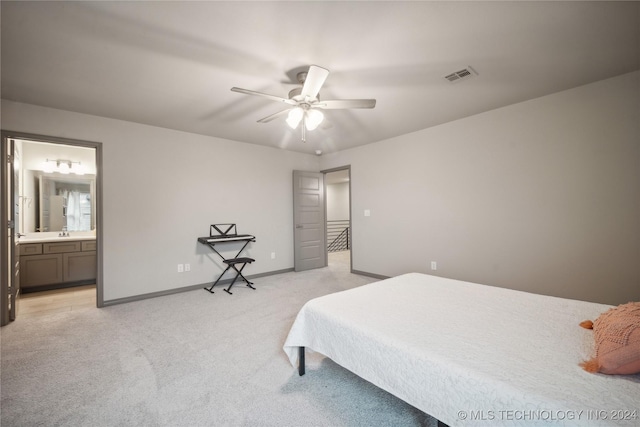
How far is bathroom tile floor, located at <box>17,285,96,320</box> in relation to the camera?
3.27 meters

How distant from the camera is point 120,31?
183 cm

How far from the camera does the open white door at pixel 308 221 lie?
525cm

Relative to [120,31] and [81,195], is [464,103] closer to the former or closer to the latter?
[120,31]

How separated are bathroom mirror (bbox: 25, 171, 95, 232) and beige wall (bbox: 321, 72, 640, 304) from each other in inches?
214

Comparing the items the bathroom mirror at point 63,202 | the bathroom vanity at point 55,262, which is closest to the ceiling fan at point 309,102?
the bathroom vanity at point 55,262

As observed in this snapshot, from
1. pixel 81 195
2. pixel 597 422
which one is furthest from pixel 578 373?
pixel 81 195

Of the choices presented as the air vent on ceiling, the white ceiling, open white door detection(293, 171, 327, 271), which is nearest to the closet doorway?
open white door detection(293, 171, 327, 271)

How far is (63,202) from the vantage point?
4711 mm

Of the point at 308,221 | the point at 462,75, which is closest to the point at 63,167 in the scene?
the point at 308,221

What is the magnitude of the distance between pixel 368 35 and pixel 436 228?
2837 millimetres

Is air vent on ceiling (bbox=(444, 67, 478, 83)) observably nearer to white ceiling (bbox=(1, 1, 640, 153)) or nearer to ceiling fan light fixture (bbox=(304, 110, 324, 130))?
white ceiling (bbox=(1, 1, 640, 153))

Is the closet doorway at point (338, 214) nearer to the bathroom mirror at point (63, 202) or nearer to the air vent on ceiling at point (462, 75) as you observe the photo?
the bathroom mirror at point (63, 202)

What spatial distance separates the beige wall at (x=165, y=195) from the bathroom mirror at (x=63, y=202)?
2.09 meters

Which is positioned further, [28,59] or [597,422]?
[28,59]
